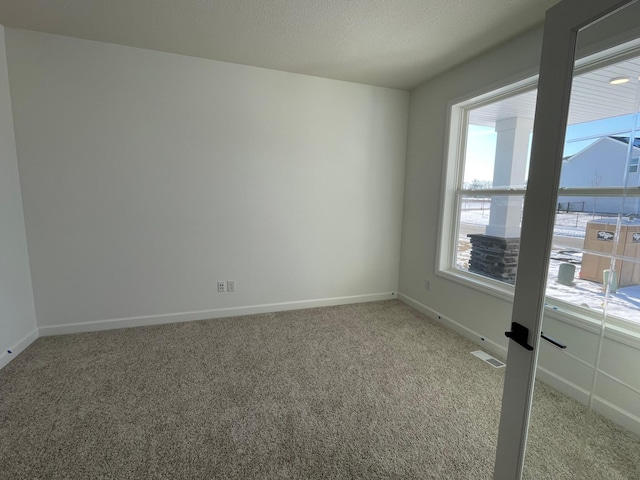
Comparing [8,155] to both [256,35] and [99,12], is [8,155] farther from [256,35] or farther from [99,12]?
[256,35]

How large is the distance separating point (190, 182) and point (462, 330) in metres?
3.18

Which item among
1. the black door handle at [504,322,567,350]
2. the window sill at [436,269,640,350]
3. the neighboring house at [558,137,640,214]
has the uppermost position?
the neighboring house at [558,137,640,214]

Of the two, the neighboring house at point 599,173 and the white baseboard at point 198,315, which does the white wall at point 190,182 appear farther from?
the neighboring house at point 599,173

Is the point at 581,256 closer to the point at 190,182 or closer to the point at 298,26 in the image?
the point at 298,26

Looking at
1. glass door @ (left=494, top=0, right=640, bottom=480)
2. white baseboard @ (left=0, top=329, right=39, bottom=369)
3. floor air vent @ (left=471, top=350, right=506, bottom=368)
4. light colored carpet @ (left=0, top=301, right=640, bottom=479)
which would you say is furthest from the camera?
floor air vent @ (left=471, top=350, right=506, bottom=368)

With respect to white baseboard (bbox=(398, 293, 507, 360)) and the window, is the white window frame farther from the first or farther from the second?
the window

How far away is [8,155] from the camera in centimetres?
248

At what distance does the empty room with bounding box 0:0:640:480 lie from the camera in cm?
110

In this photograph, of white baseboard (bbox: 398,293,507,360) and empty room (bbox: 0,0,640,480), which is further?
white baseboard (bbox: 398,293,507,360)

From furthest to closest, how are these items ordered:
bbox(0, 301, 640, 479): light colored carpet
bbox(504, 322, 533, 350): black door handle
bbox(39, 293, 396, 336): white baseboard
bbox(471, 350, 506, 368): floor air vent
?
1. bbox(39, 293, 396, 336): white baseboard
2. bbox(471, 350, 506, 368): floor air vent
3. bbox(0, 301, 640, 479): light colored carpet
4. bbox(504, 322, 533, 350): black door handle

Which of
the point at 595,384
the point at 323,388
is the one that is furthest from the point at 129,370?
the point at 595,384

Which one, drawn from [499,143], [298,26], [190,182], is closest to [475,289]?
[499,143]

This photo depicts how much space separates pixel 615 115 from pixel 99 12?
126 inches

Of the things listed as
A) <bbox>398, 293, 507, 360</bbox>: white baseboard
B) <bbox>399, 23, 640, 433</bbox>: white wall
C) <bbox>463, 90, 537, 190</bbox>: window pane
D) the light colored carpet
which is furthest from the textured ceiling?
<bbox>398, 293, 507, 360</bbox>: white baseboard
